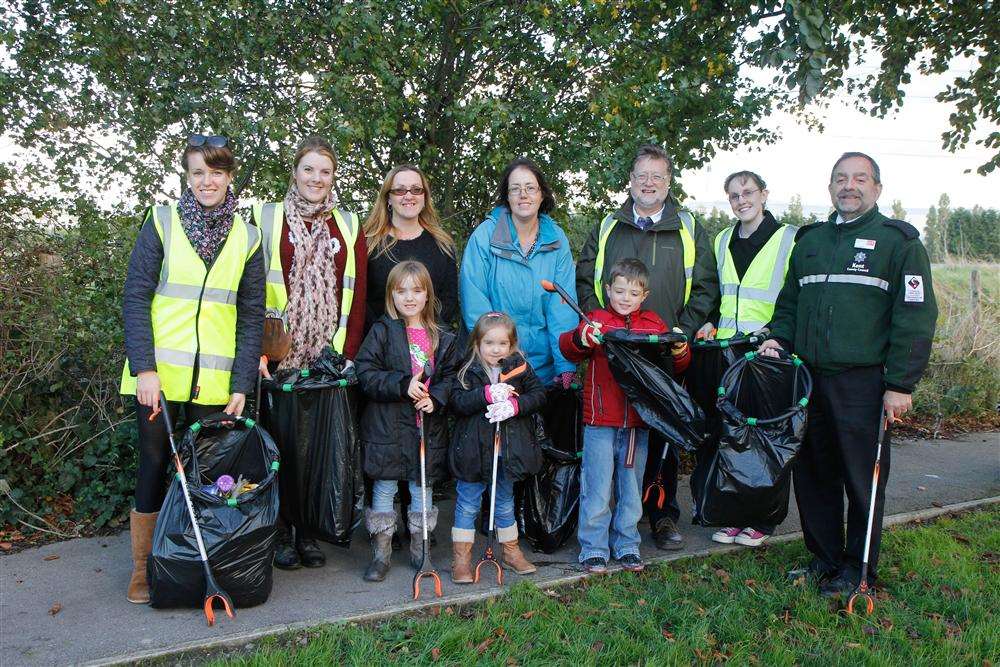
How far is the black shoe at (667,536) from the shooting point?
4465 millimetres

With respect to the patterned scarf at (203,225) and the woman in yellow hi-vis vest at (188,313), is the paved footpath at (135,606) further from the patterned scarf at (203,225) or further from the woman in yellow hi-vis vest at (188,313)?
the patterned scarf at (203,225)

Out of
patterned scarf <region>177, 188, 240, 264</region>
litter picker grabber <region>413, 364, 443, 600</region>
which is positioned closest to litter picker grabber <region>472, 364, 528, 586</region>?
litter picker grabber <region>413, 364, 443, 600</region>

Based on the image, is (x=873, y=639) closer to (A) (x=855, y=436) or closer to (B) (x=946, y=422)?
(A) (x=855, y=436)

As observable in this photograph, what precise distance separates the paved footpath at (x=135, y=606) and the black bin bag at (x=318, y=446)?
31 cm

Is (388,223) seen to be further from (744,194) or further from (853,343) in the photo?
(853,343)

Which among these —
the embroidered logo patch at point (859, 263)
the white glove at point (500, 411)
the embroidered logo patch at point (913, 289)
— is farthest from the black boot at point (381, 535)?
the embroidered logo patch at point (913, 289)

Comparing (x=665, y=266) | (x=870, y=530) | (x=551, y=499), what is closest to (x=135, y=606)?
(x=551, y=499)

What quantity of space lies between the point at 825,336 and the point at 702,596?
1.39 m

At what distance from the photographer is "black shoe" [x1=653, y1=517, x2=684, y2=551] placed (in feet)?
14.6

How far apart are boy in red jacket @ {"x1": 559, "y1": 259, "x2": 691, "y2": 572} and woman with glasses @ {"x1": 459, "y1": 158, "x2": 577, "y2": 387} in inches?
12.8

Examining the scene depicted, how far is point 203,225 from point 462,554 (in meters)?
2.03

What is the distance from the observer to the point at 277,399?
392 cm

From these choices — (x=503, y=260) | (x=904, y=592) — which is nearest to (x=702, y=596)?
(x=904, y=592)

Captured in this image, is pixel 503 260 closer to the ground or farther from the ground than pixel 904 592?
farther from the ground
